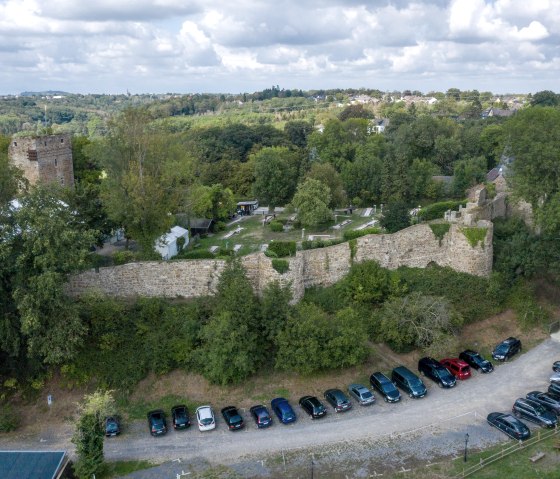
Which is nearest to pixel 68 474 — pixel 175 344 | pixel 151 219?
pixel 175 344

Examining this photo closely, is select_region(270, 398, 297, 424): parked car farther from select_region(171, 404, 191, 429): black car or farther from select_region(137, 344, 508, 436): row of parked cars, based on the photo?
select_region(171, 404, 191, 429): black car

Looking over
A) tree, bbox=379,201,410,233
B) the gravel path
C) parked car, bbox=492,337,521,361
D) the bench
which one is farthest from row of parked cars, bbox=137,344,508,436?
tree, bbox=379,201,410,233

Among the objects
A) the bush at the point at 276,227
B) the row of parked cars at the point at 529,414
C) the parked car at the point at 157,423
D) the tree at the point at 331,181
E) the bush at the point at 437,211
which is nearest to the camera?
the row of parked cars at the point at 529,414

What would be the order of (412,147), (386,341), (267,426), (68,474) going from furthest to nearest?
(412,147), (386,341), (267,426), (68,474)

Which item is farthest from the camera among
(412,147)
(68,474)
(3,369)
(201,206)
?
(412,147)

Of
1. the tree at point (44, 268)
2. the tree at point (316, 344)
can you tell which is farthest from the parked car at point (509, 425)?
the tree at point (44, 268)

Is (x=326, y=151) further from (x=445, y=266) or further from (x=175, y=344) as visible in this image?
(x=175, y=344)

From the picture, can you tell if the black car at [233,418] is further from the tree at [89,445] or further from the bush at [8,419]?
the bush at [8,419]
